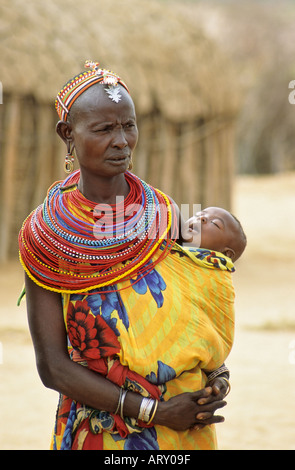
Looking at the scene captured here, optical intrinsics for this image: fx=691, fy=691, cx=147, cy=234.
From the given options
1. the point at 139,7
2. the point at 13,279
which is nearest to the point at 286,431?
the point at 13,279

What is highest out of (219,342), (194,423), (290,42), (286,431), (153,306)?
(290,42)

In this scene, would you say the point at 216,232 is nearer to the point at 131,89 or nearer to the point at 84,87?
the point at 84,87

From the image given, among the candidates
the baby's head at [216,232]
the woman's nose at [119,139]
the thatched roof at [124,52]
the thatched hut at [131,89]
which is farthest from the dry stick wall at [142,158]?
the woman's nose at [119,139]

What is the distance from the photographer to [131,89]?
10.3m

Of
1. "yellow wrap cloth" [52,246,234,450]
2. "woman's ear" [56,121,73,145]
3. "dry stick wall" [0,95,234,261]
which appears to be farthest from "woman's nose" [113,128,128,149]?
"dry stick wall" [0,95,234,261]

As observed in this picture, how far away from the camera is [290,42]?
28.4m

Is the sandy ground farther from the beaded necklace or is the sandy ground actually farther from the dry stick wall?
the beaded necklace

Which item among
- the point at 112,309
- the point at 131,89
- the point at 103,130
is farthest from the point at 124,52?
the point at 112,309

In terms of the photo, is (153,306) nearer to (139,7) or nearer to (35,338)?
(35,338)

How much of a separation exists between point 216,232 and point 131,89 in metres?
8.40

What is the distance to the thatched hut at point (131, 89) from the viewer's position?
9.84m

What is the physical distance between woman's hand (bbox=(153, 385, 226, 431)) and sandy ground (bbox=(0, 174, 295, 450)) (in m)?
2.66

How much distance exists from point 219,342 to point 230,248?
36 centimetres

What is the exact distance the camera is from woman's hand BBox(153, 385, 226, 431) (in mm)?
1944
